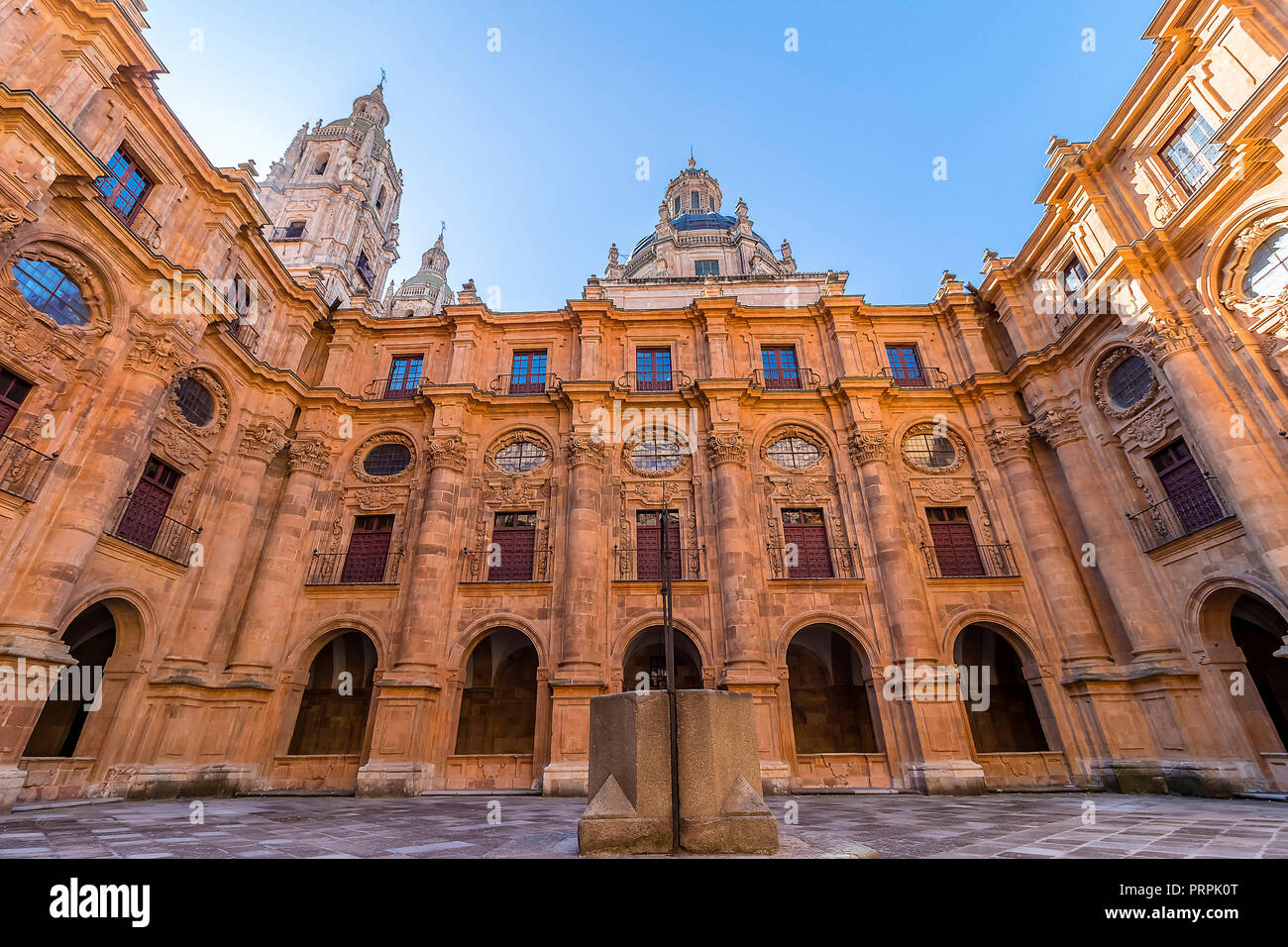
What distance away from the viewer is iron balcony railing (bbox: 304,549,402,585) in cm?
1706

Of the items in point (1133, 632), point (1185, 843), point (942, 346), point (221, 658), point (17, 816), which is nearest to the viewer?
point (1185, 843)

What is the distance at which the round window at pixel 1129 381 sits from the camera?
592 inches

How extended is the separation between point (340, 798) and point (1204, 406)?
22.5 meters

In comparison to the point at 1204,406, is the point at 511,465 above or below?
above

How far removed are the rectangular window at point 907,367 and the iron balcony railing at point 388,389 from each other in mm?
17926

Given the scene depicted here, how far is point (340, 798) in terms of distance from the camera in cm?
1343

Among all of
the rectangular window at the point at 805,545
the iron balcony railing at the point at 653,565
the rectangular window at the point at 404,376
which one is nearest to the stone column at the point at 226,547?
the rectangular window at the point at 404,376

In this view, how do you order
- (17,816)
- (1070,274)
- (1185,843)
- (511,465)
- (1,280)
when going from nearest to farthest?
(1185,843)
(17,816)
(1,280)
(1070,274)
(511,465)

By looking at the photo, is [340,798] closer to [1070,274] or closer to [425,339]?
[425,339]

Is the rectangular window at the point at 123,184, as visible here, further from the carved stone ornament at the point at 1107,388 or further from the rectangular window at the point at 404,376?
the carved stone ornament at the point at 1107,388

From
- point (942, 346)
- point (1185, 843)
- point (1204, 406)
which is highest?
point (942, 346)

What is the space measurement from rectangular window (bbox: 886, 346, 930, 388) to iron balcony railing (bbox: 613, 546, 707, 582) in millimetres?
10011

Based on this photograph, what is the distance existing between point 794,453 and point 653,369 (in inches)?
244

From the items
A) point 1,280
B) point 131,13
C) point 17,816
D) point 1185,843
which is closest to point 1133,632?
point 1185,843
